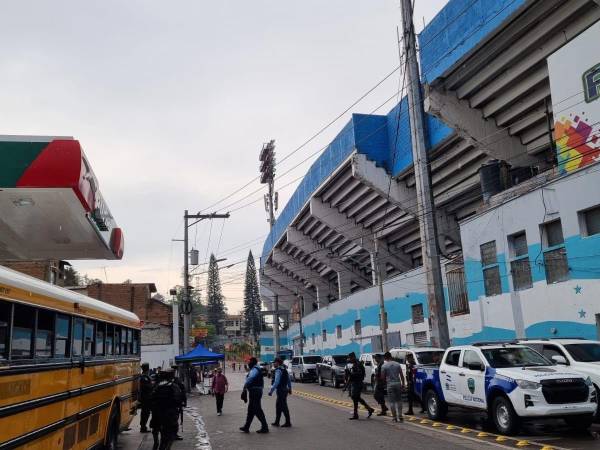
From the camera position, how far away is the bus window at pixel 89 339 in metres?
8.34

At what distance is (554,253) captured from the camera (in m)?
19.2

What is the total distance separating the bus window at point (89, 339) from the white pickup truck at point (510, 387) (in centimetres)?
751

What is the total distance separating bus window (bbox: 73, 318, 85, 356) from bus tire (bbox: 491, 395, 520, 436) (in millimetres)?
7758

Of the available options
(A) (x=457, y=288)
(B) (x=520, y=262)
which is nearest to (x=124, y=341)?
A: (B) (x=520, y=262)

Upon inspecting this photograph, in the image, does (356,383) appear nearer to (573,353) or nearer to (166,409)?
(573,353)

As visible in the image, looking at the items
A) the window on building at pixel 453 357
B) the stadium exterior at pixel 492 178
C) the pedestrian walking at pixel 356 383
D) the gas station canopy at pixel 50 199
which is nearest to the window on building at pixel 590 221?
the stadium exterior at pixel 492 178

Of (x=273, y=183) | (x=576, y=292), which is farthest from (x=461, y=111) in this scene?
(x=273, y=183)

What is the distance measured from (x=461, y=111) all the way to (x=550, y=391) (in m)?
17.4

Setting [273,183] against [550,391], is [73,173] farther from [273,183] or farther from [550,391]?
[273,183]

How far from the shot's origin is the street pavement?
1032cm

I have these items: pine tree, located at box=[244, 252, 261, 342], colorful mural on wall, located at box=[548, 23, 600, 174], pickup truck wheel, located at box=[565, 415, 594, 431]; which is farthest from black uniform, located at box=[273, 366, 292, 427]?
pine tree, located at box=[244, 252, 261, 342]

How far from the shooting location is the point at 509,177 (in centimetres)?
2514

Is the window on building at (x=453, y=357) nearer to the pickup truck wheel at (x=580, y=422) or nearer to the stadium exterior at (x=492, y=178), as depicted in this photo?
the pickup truck wheel at (x=580, y=422)

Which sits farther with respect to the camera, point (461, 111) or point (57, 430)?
point (461, 111)
